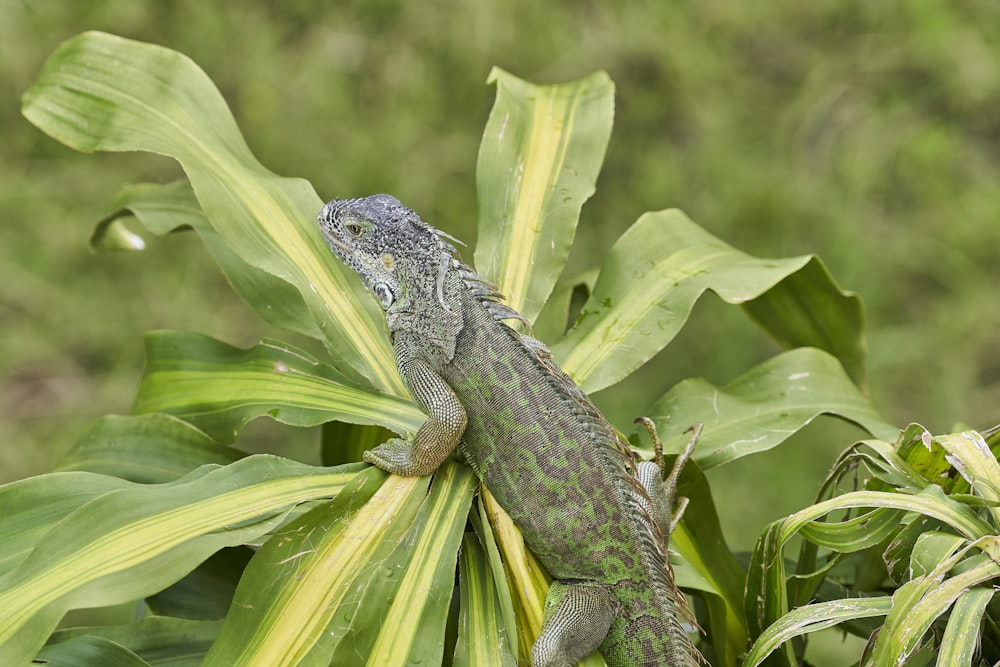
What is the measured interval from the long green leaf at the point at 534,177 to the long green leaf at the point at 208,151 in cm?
37

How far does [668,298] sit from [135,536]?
1372mm

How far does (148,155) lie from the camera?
4770 millimetres

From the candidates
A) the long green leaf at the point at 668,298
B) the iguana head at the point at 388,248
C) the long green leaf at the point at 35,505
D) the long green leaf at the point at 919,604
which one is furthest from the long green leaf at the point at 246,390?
the long green leaf at the point at 919,604

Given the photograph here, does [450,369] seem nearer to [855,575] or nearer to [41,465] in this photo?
[855,575]

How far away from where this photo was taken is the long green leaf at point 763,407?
7.45 ft

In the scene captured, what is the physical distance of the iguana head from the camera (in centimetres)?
223

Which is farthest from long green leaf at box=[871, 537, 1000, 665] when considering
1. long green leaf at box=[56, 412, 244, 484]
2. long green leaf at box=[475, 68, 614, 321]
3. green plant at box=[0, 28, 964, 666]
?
long green leaf at box=[56, 412, 244, 484]

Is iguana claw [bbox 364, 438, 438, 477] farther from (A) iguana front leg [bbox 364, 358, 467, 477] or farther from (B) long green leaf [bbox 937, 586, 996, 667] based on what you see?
(B) long green leaf [bbox 937, 586, 996, 667]

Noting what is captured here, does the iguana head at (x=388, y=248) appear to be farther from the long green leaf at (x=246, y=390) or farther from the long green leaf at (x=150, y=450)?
the long green leaf at (x=150, y=450)

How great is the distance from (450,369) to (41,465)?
2.68m

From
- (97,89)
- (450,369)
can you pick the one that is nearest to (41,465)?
(97,89)

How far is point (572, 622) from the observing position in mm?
1872

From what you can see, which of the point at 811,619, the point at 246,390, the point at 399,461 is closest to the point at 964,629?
the point at 811,619

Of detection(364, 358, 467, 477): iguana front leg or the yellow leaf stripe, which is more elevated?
detection(364, 358, 467, 477): iguana front leg
